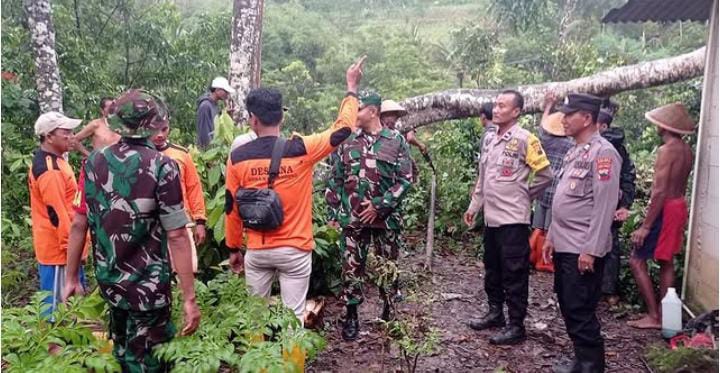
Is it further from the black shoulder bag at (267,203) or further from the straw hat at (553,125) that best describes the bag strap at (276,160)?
the straw hat at (553,125)

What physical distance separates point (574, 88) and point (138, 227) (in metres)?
6.01

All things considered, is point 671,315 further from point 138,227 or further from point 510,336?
point 138,227

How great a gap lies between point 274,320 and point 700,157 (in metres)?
4.02

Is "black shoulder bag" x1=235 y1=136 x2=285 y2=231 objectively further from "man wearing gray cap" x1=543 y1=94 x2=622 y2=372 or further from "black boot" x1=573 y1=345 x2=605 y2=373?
"black boot" x1=573 y1=345 x2=605 y2=373

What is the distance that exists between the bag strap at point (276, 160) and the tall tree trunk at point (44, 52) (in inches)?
216

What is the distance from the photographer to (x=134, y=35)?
10469 mm

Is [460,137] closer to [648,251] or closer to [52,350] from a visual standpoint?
[648,251]

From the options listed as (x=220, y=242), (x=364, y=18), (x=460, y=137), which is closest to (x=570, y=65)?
(x=460, y=137)

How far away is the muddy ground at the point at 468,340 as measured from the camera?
4.09 metres

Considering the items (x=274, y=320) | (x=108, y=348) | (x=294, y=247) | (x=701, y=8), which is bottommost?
(x=108, y=348)

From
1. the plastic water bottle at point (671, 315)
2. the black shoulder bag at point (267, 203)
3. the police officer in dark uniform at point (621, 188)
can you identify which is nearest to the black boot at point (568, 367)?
the plastic water bottle at point (671, 315)

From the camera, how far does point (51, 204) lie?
3980 mm

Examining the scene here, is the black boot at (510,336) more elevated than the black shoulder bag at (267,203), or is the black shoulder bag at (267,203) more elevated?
the black shoulder bag at (267,203)

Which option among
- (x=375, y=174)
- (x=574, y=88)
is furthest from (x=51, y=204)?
(x=574, y=88)
